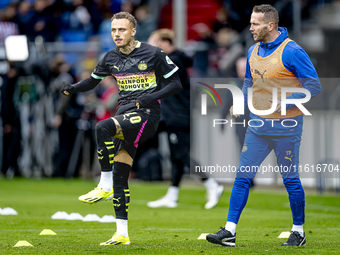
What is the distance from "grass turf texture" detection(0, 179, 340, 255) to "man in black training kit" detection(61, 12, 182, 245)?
496mm

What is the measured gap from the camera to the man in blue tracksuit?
5.80 meters

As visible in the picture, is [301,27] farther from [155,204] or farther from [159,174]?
[155,204]

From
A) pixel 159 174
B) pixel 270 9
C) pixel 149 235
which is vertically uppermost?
pixel 270 9

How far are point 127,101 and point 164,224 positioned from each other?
7.93ft

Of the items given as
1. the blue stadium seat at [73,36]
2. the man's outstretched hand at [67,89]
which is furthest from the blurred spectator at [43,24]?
the man's outstretched hand at [67,89]

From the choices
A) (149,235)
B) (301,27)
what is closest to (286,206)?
(149,235)

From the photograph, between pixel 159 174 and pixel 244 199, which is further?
pixel 159 174

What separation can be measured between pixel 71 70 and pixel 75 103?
816 mm

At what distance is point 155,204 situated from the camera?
10.2 metres

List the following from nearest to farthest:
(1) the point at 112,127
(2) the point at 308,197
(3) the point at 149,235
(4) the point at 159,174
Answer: (1) the point at 112,127, (3) the point at 149,235, (2) the point at 308,197, (4) the point at 159,174

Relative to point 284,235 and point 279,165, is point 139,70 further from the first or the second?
point 284,235

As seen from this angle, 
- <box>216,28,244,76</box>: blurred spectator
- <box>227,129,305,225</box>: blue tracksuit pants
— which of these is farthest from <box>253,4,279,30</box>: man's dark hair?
<box>216,28,244,76</box>: blurred spectator

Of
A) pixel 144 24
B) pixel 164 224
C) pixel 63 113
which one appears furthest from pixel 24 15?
pixel 164 224

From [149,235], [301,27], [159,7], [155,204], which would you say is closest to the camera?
[149,235]
